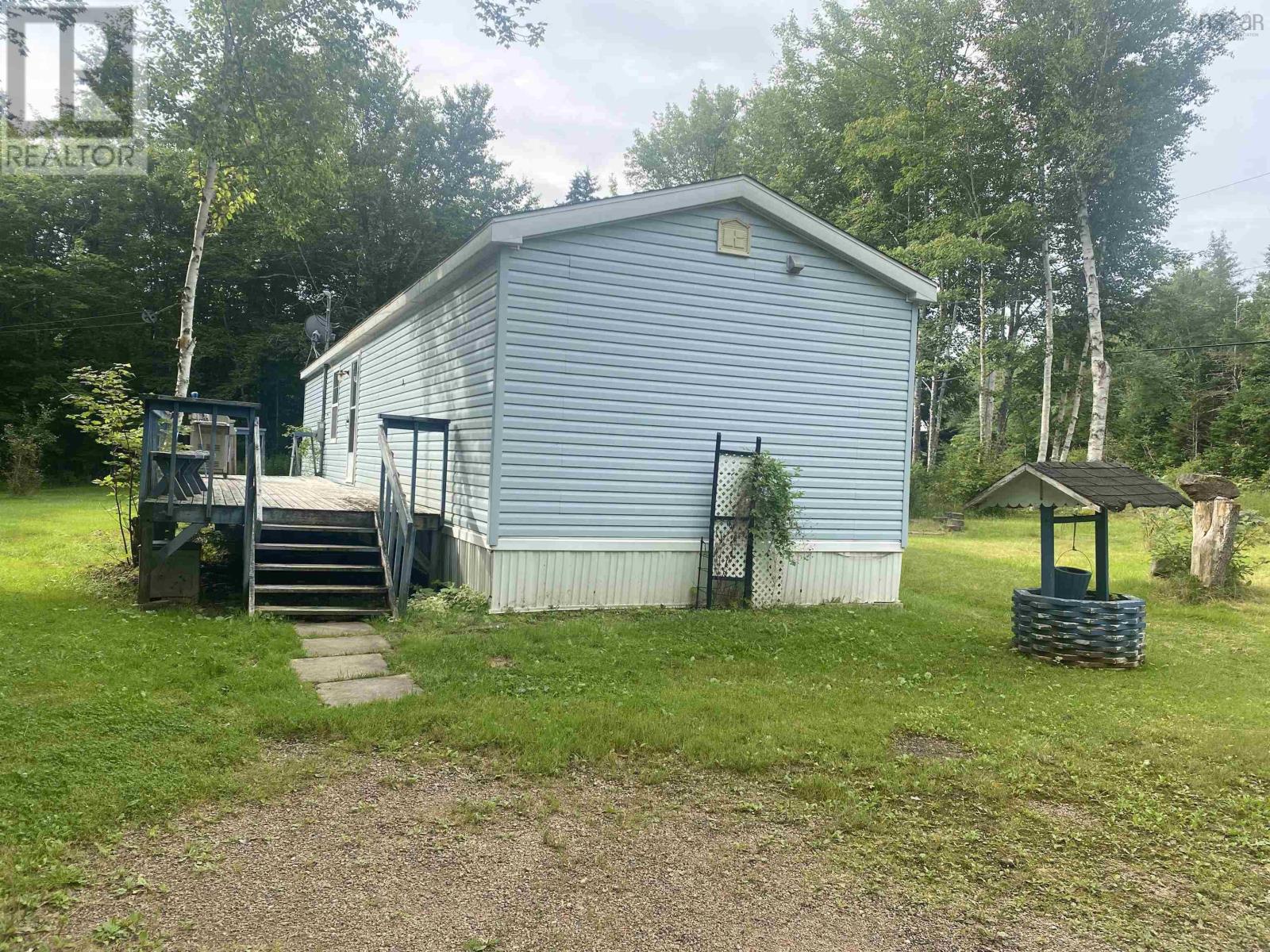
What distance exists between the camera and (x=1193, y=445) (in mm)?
31547

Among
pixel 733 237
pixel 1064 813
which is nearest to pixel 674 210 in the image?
pixel 733 237

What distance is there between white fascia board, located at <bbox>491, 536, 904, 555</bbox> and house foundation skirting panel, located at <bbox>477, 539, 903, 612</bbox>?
2 centimetres

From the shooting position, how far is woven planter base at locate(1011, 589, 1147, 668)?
21.8 feet

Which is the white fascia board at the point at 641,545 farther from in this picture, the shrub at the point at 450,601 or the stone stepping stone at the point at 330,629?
the stone stepping stone at the point at 330,629

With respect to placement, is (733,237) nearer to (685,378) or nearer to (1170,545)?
(685,378)

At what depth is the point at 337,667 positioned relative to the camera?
5.51m

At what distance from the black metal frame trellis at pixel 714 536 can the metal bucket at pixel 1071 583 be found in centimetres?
297

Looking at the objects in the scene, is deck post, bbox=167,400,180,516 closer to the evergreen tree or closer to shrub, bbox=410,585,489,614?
shrub, bbox=410,585,489,614

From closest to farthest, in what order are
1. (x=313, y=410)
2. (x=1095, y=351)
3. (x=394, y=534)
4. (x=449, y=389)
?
(x=394, y=534) < (x=449, y=389) < (x=313, y=410) < (x=1095, y=351)

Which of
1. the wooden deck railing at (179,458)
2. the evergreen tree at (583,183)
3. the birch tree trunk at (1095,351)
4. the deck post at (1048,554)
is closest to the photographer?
the wooden deck railing at (179,458)

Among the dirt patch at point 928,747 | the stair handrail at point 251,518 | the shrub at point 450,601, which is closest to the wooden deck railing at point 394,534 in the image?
the shrub at point 450,601

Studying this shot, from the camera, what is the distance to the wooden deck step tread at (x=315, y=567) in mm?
7512

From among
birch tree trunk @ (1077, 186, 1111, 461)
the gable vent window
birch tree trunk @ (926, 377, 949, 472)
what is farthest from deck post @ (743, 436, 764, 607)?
birch tree trunk @ (926, 377, 949, 472)

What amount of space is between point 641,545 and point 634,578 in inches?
14.3
